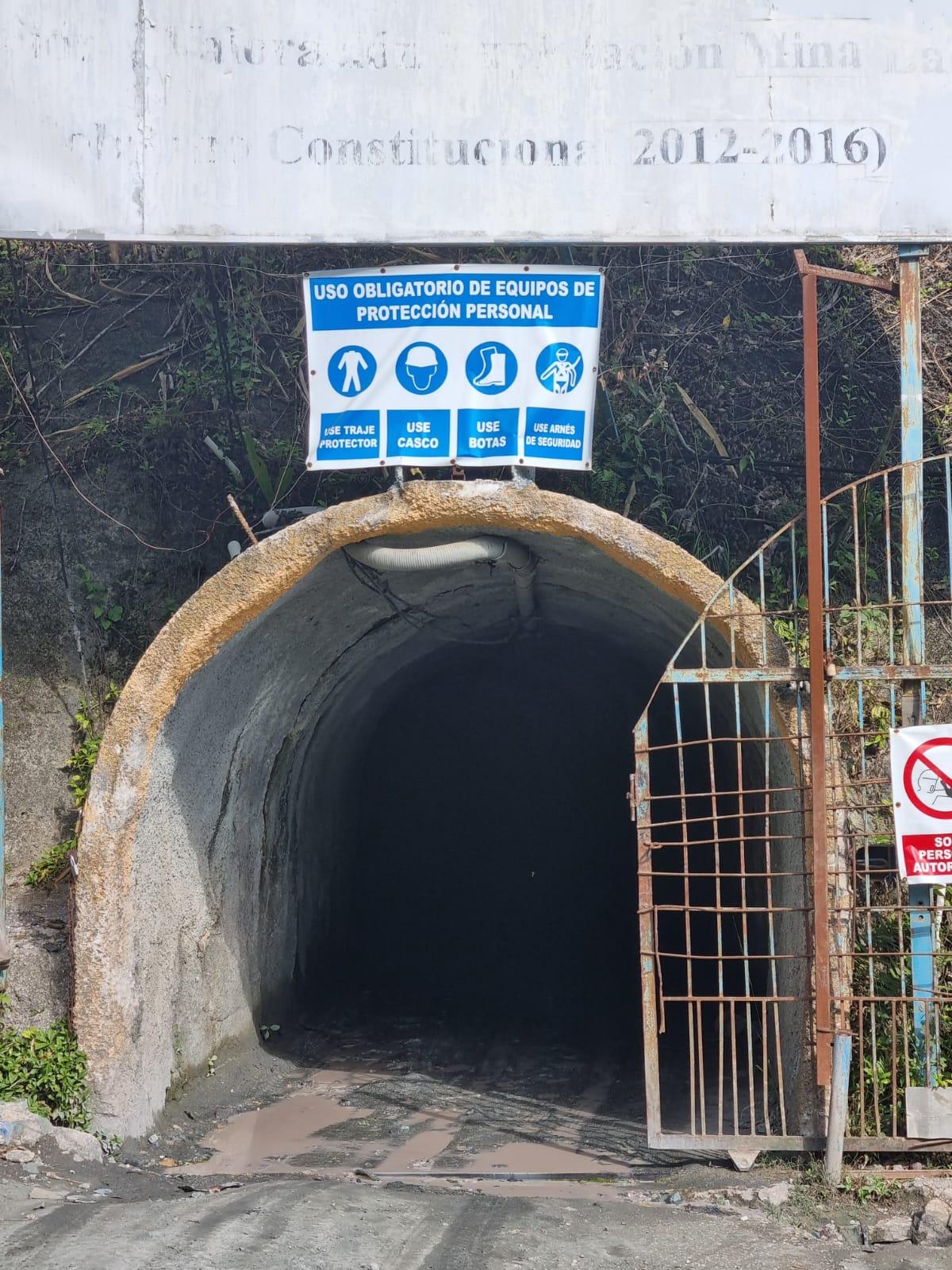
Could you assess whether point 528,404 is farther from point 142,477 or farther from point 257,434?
point 142,477

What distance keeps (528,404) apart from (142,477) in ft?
10.1

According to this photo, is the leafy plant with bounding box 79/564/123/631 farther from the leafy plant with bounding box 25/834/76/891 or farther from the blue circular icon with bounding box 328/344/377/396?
the blue circular icon with bounding box 328/344/377/396

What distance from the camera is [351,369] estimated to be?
22.7ft

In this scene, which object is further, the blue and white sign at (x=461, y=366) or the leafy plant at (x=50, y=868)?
the leafy plant at (x=50, y=868)

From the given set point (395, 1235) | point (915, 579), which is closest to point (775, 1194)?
point (395, 1235)

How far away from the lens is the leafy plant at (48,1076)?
617cm

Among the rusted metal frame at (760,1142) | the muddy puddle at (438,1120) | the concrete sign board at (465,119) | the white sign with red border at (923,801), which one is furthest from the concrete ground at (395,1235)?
the concrete sign board at (465,119)

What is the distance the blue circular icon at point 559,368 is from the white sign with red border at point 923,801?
98.6 inches

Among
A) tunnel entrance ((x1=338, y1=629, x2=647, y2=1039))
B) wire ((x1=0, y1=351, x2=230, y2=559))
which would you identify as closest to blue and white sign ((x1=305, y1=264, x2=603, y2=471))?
wire ((x1=0, y1=351, x2=230, y2=559))

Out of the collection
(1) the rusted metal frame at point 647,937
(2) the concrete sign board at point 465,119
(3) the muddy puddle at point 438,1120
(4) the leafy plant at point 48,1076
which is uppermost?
(2) the concrete sign board at point 465,119

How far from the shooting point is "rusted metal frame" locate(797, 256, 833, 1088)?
569 centimetres

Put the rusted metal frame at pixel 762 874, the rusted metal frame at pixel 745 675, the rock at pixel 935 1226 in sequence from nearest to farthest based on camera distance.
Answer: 1. the rock at pixel 935 1226
2. the rusted metal frame at pixel 762 874
3. the rusted metal frame at pixel 745 675

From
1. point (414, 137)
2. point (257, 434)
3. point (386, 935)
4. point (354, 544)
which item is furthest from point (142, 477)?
point (386, 935)

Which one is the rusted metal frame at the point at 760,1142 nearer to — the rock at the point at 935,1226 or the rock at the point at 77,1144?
the rock at the point at 935,1226
